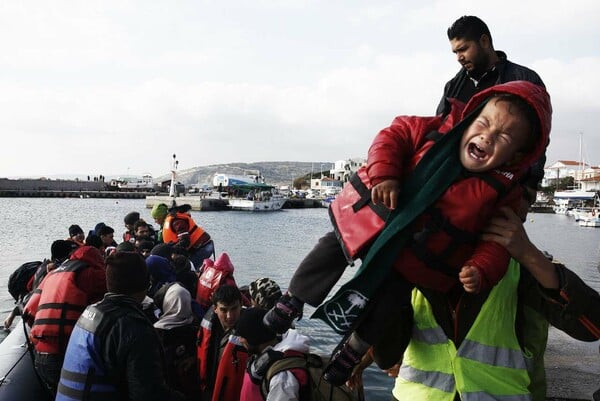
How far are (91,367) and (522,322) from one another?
8.33 feet

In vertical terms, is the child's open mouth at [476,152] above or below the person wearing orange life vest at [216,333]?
above

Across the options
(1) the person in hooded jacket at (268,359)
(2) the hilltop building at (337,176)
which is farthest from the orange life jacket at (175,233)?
(2) the hilltop building at (337,176)

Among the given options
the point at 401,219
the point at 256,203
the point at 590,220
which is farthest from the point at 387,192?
the point at 256,203

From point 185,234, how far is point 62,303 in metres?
5.41

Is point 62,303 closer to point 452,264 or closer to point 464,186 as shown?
point 452,264

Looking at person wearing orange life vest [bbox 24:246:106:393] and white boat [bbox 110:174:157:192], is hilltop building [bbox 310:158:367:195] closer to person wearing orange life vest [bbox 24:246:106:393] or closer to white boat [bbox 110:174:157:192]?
white boat [bbox 110:174:157:192]

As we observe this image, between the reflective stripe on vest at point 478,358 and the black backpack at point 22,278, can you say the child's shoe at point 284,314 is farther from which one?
the black backpack at point 22,278

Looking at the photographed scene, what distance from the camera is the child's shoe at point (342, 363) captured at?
2.22 metres

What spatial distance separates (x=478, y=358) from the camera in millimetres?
1983

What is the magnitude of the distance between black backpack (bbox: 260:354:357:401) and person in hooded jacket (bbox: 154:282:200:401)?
2135 mm

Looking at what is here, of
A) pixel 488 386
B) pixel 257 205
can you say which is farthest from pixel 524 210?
pixel 257 205

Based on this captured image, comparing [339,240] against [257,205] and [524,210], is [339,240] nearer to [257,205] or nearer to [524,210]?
[524,210]

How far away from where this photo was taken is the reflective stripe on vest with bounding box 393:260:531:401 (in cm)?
197

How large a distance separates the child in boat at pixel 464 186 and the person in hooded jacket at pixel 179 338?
12.3 ft
